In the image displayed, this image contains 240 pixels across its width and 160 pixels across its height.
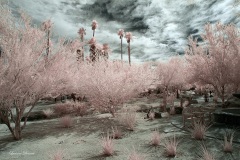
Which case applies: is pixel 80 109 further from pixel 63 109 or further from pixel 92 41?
pixel 92 41

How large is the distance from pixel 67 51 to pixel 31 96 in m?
2.71

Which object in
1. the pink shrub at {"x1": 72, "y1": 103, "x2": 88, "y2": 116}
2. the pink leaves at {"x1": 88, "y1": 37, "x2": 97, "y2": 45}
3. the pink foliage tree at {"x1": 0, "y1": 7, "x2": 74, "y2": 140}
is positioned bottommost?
the pink shrub at {"x1": 72, "y1": 103, "x2": 88, "y2": 116}

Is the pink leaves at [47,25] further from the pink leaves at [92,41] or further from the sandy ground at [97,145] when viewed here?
the pink leaves at [92,41]

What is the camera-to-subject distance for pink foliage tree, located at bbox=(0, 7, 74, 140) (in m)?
7.85

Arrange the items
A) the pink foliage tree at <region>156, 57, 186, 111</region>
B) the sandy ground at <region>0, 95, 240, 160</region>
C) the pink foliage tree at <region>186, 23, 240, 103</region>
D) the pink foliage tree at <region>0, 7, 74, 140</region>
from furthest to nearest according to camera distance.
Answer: the pink foliage tree at <region>156, 57, 186, 111</region> → the pink foliage tree at <region>186, 23, 240, 103</region> → the pink foliage tree at <region>0, 7, 74, 140</region> → the sandy ground at <region>0, 95, 240, 160</region>

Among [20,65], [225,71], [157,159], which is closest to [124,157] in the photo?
[157,159]

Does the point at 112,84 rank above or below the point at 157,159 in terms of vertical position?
above

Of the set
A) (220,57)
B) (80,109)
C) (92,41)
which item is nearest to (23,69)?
(80,109)

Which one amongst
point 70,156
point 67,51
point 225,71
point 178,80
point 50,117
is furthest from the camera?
point 178,80

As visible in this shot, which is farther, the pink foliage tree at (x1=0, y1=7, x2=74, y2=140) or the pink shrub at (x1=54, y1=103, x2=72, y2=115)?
the pink shrub at (x1=54, y1=103, x2=72, y2=115)

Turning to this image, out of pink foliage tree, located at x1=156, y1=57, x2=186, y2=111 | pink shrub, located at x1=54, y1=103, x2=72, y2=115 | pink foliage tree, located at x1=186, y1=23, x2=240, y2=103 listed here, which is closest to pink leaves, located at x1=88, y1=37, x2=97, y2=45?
pink foliage tree, located at x1=156, y1=57, x2=186, y2=111

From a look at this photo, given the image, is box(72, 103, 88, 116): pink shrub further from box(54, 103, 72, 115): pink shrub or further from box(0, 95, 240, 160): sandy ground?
box(0, 95, 240, 160): sandy ground

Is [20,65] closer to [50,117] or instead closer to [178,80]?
[50,117]

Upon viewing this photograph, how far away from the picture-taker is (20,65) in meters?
7.94
